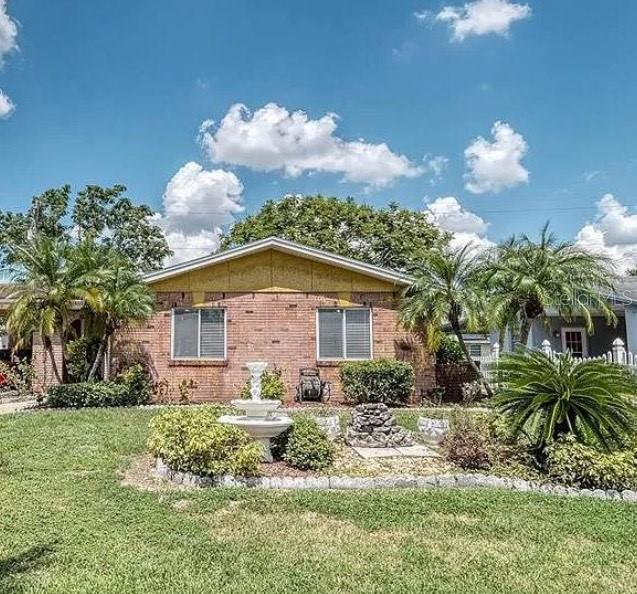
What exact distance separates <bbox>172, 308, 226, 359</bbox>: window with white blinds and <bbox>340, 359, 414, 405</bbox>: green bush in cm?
347

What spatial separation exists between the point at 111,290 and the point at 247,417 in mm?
7354

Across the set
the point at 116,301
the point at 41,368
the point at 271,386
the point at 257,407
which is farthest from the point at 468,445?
the point at 41,368

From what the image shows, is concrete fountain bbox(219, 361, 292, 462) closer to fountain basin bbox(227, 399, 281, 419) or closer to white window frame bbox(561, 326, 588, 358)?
fountain basin bbox(227, 399, 281, 419)

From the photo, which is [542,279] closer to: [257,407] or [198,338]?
[257,407]

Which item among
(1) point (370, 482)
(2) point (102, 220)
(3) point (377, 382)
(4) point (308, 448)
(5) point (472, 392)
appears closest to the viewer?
(1) point (370, 482)

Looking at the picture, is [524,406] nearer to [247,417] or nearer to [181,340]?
[247,417]

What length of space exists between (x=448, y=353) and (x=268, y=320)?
213 inches

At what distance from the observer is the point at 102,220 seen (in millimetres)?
37656

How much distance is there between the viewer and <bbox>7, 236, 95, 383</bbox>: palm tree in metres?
12.9

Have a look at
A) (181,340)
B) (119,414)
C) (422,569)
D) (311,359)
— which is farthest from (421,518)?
(181,340)

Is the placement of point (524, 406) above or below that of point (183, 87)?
below

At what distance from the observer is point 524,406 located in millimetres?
6840

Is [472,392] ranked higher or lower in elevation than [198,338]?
lower

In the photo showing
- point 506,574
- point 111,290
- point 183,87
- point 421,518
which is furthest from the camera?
point 183,87
